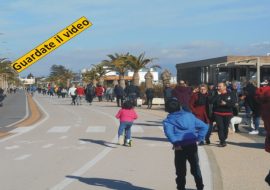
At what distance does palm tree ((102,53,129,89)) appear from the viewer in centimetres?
6731

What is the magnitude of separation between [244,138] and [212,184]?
8019 millimetres

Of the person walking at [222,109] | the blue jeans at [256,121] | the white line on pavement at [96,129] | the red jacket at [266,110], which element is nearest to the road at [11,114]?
the white line on pavement at [96,129]

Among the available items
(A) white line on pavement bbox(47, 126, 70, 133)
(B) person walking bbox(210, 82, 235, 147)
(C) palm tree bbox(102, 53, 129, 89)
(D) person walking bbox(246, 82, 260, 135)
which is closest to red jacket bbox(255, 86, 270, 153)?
(B) person walking bbox(210, 82, 235, 147)

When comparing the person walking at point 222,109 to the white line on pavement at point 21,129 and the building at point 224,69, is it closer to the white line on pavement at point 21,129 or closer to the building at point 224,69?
the white line on pavement at point 21,129

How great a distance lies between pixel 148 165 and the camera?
11898 millimetres

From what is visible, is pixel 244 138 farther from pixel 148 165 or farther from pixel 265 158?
pixel 148 165

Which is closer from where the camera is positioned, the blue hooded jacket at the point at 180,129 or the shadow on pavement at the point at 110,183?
the blue hooded jacket at the point at 180,129

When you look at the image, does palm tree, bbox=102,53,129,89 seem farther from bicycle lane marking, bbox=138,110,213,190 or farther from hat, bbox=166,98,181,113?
hat, bbox=166,98,181,113

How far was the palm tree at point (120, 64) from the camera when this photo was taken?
221ft

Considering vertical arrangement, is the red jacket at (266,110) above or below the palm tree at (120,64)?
below

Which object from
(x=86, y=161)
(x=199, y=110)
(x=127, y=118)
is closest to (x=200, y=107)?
(x=199, y=110)

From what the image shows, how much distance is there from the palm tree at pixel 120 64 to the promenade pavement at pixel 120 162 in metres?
47.7

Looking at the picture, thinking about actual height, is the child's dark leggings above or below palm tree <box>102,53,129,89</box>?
below

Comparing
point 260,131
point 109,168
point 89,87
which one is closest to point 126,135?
point 109,168
